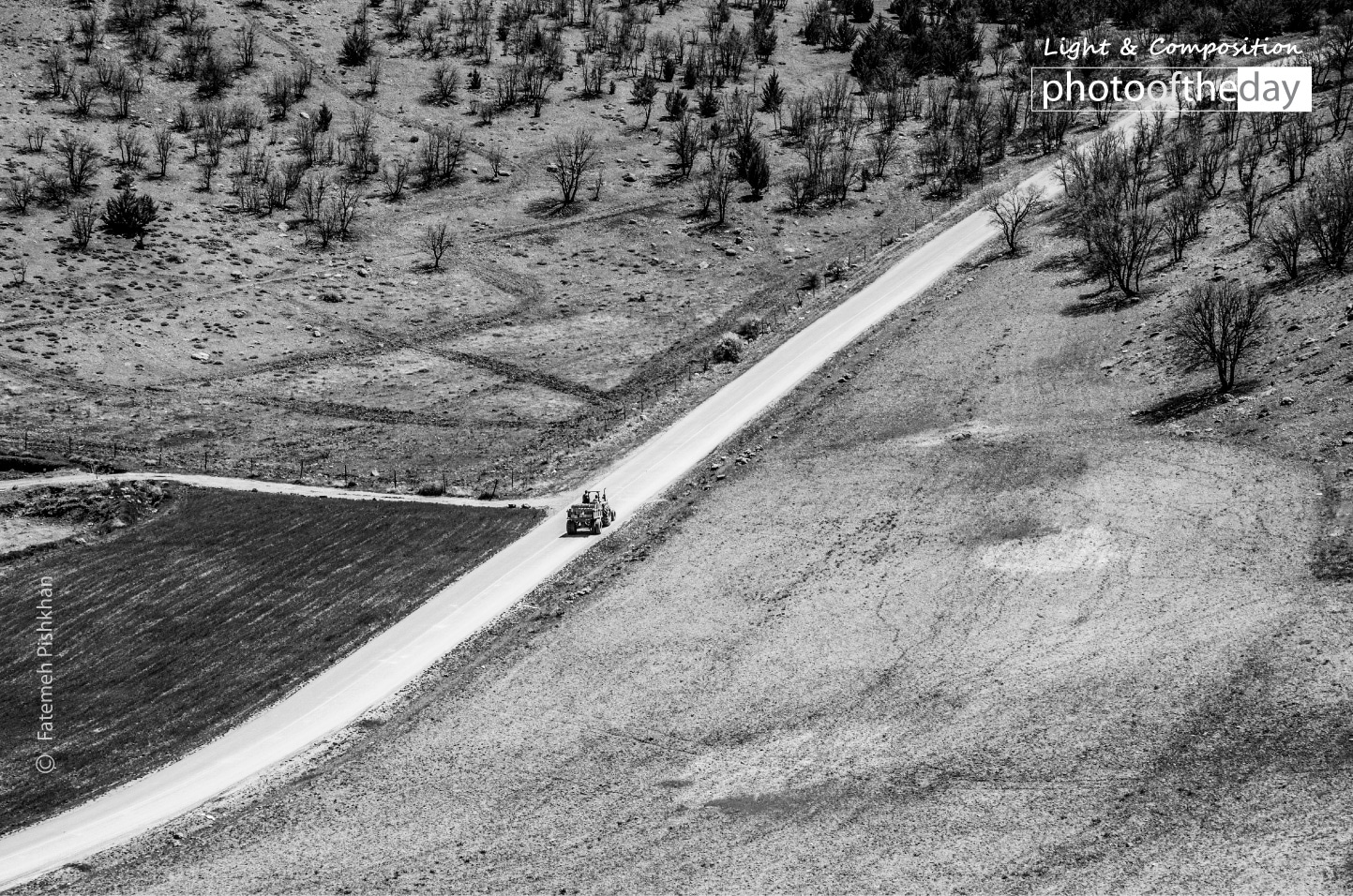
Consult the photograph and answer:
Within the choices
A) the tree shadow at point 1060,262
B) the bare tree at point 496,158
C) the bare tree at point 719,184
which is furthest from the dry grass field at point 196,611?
the bare tree at point 496,158

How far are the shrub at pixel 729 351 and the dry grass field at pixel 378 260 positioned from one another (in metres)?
1.87

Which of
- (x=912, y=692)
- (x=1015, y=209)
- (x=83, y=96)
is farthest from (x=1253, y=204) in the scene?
(x=83, y=96)

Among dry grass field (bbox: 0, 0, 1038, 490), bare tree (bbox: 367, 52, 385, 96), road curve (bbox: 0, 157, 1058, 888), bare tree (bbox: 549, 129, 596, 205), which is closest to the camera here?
road curve (bbox: 0, 157, 1058, 888)

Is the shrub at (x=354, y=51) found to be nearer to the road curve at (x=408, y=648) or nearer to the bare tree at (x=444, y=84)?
the bare tree at (x=444, y=84)

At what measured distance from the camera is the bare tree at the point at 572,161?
134 m

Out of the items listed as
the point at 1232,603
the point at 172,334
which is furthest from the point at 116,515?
the point at 1232,603

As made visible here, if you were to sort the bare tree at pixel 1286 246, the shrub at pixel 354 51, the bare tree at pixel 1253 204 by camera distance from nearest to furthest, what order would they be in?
the bare tree at pixel 1286 246 → the bare tree at pixel 1253 204 → the shrub at pixel 354 51

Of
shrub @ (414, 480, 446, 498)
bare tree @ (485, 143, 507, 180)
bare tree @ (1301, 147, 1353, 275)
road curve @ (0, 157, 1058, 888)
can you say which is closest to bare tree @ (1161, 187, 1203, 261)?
bare tree @ (1301, 147, 1353, 275)

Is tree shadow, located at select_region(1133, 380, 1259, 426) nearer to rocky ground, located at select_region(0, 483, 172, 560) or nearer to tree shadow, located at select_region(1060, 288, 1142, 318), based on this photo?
tree shadow, located at select_region(1060, 288, 1142, 318)

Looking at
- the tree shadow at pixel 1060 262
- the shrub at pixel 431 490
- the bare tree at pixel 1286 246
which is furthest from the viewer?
the tree shadow at pixel 1060 262

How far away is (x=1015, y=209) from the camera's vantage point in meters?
120

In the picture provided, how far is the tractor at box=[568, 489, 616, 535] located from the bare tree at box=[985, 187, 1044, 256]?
56.3 meters

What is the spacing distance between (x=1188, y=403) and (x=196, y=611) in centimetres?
5961

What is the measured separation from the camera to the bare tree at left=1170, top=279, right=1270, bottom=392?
83.4 meters
